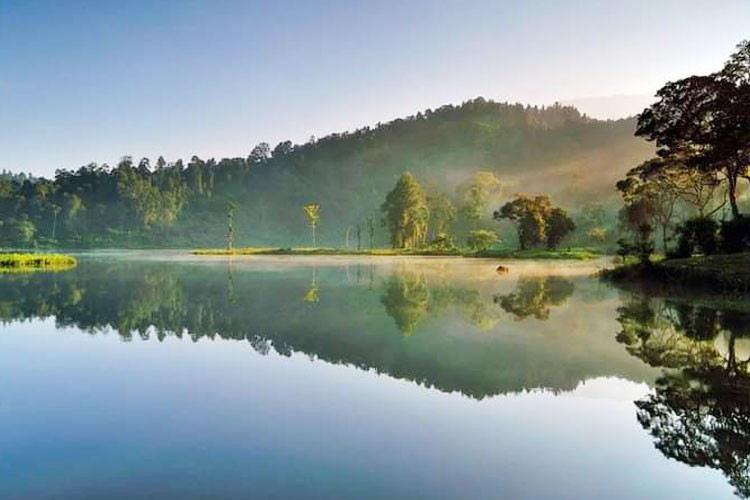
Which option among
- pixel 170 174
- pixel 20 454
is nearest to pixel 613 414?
pixel 20 454

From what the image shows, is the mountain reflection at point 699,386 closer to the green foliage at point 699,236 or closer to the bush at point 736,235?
the bush at point 736,235

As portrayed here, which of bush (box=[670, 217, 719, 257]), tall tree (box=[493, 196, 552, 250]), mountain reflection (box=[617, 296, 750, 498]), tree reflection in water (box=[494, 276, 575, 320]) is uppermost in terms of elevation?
tall tree (box=[493, 196, 552, 250])

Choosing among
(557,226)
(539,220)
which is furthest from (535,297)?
(557,226)

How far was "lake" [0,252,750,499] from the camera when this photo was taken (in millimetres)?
5695

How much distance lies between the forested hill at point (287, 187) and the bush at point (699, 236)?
96723 mm

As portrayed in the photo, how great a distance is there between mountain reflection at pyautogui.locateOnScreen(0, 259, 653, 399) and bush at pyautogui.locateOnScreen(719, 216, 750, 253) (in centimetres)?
652

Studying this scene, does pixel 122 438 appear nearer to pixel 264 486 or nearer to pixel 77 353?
pixel 264 486

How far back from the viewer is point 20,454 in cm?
629

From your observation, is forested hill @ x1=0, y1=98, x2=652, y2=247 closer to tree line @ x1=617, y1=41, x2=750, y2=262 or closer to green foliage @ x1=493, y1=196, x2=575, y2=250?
green foliage @ x1=493, y1=196, x2=575, y2=250

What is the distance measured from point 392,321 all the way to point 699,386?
29.6ft

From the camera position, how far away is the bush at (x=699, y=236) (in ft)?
92.7

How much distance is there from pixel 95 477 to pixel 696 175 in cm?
4043

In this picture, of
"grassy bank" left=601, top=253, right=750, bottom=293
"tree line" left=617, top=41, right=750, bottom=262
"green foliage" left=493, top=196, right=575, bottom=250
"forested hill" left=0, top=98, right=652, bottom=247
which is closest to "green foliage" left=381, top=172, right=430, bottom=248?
"green foliage" left=493, top=196, right=575, bottom=250

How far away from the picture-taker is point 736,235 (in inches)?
1056
